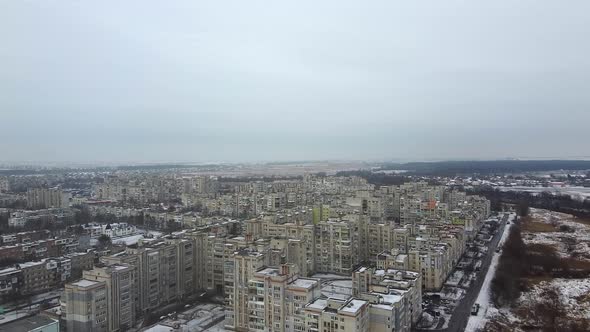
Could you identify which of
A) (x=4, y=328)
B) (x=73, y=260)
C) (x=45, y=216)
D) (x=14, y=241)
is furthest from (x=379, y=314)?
(x=45, y=216)

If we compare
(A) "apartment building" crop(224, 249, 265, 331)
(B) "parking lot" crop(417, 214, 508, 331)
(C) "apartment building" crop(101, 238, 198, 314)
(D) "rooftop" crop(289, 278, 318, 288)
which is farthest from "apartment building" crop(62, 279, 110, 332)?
(B) "parking lot" crop(417, 214, 508, 331)

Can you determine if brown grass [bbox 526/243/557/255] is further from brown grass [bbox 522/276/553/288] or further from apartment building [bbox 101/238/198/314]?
apartment building [bbox 101/238/198/314]

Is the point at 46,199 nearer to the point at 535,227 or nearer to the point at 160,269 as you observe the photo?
the point at 160,269

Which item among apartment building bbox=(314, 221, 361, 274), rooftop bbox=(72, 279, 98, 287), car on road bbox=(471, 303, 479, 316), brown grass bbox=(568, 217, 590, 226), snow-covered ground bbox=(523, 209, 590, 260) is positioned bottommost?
car on road bbox=(471, 303, 479, 316)

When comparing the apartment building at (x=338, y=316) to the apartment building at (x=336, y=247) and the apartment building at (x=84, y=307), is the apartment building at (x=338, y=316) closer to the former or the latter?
the apartment building at (x=84, y=307)

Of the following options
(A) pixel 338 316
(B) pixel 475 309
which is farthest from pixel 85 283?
(B) pixel 475 309

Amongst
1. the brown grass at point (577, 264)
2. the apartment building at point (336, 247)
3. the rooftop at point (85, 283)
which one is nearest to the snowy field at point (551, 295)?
the brown grass at point (577, 264)

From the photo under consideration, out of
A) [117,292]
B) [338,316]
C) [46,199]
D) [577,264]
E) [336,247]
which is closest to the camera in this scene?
[338,316]

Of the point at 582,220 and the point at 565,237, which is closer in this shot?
the point at 565,237

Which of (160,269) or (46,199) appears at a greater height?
(46,199)
